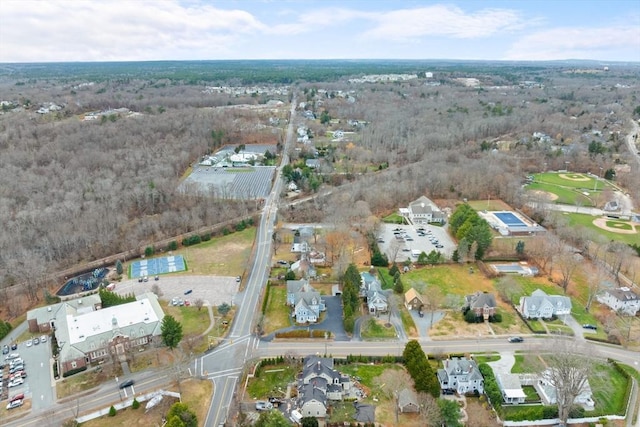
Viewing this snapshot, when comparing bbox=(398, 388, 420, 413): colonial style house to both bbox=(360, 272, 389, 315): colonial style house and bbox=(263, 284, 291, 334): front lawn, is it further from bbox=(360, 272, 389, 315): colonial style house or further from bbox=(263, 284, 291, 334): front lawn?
bbox=(263, 284, 291, 334): front lawn

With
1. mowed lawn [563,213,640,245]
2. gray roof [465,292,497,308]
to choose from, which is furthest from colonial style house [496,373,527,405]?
mowed lawn [563,213,640,245]

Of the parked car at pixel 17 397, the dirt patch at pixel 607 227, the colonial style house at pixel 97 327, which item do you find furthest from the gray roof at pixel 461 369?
the dirt patch at pixel 607 227

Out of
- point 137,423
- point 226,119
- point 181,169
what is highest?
point 226,119

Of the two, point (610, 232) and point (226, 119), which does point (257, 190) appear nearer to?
point (226, 119)

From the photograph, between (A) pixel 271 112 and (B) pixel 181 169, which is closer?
(B) pixel 181 169

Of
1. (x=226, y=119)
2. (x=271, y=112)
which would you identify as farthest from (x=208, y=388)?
(x=271, y=112)

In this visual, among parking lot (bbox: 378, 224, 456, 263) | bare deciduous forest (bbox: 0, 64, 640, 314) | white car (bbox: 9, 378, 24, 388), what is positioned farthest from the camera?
bare deciduous forest (bbox: 0, 64, 640, 314)
